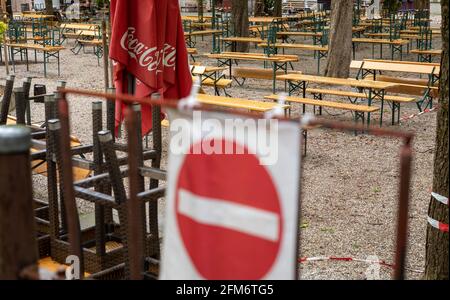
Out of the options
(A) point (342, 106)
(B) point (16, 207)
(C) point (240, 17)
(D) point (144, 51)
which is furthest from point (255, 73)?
(B) point (16, 207)

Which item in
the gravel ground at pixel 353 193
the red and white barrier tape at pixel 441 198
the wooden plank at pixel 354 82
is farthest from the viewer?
the wooden plank at pixel 354 82

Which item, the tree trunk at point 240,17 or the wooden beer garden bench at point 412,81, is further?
the tree trunk at point 240,17

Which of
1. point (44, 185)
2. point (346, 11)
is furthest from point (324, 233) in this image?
point (346, 11)

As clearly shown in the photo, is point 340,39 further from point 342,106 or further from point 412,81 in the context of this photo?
point 342,106

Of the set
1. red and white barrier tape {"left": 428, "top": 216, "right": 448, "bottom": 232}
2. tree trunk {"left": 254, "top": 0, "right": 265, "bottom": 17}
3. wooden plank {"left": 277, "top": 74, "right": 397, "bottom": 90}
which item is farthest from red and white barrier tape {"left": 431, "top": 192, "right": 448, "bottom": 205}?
tree trunk {"left": 254, "top": 0, "right": 265, "bottom": 17}

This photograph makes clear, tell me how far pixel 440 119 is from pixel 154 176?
61.8 inches

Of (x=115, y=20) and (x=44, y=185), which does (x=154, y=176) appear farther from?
(x=44, y=185)

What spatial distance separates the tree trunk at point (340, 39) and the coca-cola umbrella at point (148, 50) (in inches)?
390

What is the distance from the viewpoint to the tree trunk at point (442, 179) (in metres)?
3.81

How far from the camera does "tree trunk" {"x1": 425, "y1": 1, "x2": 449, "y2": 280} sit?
3.81 m

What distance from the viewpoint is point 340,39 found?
15352mm

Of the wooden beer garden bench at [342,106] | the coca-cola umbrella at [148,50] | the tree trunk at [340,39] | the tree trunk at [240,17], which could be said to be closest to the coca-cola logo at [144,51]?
the coca-cola umbrella at [148,50]

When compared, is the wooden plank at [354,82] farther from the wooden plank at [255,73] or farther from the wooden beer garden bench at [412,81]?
the wooden plank at [255,73]

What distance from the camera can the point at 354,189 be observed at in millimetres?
7711
